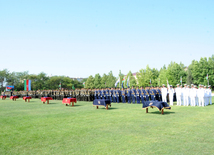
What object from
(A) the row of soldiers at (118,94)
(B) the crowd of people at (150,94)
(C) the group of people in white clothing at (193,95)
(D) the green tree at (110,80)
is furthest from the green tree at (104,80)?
(C) the group of people in white clothing at (193,95)

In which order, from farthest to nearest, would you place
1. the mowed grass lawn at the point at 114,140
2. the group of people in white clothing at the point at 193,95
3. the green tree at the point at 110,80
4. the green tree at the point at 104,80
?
the green tree at the point at 104,80
the green tree at the point at 110,80
the group of people in white clothing at the point at 193,95
the mowed grass lawn at the point at 114,140

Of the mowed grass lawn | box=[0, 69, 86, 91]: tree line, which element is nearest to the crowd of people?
the mowed grass lawn

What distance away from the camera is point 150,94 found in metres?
18.2

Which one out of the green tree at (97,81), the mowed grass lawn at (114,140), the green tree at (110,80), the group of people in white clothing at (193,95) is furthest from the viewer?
the green tree at (97,81)

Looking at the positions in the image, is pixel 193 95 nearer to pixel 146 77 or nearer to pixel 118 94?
pixel 118 94

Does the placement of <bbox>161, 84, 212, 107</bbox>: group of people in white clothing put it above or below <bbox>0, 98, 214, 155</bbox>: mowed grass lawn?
above

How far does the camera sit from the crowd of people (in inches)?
580

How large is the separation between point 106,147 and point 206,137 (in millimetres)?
3105

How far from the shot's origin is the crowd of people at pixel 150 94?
48.4 ft

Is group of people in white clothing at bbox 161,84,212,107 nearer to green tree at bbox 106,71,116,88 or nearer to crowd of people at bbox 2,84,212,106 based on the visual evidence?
crowd of people at bbox 2,84,212,106

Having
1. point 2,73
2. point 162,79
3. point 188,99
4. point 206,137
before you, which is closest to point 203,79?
point 162,79

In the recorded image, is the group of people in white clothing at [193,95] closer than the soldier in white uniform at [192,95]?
Yes

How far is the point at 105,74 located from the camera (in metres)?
82.6

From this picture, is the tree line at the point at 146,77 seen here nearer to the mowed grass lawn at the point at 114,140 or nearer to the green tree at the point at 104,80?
the green tree at the point at 104,80
